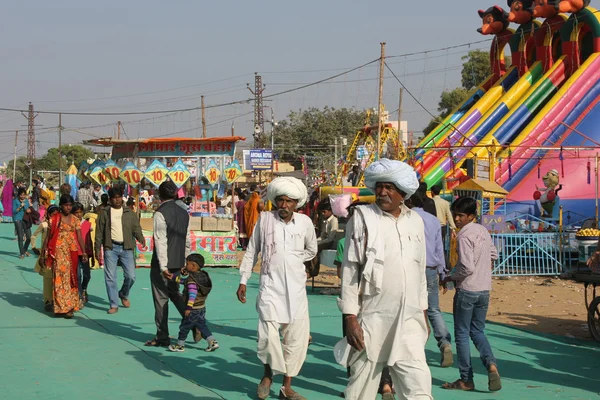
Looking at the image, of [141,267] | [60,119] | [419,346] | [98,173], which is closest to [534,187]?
[141,267]

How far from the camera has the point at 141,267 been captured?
17.4 m

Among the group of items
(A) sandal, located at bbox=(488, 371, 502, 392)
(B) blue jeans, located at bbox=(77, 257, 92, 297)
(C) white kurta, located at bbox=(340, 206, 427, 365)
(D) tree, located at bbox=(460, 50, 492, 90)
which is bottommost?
(A) sandal, located at bbox=(488, 371, 502, 392)

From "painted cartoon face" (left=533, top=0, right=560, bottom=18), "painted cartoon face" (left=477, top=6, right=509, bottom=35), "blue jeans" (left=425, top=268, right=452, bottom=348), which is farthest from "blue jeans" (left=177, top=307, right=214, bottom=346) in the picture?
"painted cartoon face" (left=477, top=6, right=509, bottom=35)

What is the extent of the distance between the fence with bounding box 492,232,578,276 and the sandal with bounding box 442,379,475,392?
885 cm

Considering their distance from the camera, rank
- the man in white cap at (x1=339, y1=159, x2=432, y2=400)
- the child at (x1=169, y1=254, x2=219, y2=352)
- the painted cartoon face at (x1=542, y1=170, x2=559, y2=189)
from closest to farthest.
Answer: the man in white cap at (x1=339, y1=159, x2=432, y2=400) → the child at (x1=169, y1=254, x2=219, y2=352) → the painted cartoon face at (x1=542, y1=170, x2=559, y2=189)

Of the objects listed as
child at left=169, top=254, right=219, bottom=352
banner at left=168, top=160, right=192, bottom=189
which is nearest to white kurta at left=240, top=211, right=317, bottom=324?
child at left=169, top=254, right=219, bottom=352

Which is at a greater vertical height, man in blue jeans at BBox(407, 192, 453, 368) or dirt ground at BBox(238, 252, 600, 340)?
man in blue jeans at BBox(407, 192, 453, 368)

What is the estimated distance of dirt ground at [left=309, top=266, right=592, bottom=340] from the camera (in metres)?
10.8

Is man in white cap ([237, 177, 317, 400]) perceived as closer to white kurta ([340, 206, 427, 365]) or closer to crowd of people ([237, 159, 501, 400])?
crowd of people ([237, 159, 501, 400])

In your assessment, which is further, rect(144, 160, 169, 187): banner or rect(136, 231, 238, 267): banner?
rect(144, 160, 169, 187): banner

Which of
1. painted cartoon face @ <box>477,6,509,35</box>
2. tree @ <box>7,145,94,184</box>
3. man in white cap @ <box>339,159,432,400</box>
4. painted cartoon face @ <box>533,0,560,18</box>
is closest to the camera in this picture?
man in white cap @ <box>339,159,432,400</box>

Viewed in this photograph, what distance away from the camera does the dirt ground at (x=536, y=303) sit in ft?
35.6

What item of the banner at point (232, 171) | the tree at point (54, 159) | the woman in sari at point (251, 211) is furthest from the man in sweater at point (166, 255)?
the tree at point (54, 159)

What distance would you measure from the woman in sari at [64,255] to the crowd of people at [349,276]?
0.01 m
